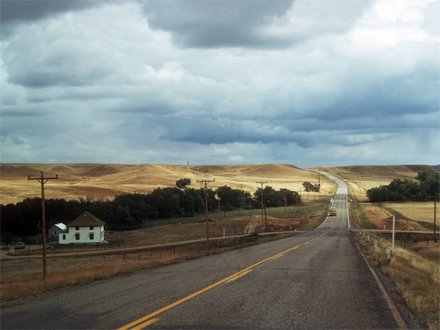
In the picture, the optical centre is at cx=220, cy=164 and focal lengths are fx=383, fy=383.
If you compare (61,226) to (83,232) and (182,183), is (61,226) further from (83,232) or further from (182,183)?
(182,183)

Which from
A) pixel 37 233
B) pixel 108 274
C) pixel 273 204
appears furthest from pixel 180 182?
pixel 108 274

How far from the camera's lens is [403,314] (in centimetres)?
985

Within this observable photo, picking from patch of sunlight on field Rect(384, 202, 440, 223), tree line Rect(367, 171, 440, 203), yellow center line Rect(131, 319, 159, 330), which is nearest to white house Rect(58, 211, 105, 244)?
patch of sunlight on field Rect(384, 202, 440, 223)

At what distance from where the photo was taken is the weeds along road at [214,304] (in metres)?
8.72

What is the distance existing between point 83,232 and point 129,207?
2655 centimetres

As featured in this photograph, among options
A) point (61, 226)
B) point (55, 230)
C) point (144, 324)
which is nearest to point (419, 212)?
point (61, 226)

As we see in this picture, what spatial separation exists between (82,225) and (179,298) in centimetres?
8383

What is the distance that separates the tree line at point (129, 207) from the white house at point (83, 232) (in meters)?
12.3

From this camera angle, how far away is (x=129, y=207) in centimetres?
11475

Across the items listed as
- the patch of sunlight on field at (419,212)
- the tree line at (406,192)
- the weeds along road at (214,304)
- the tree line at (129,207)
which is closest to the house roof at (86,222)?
the tree line at (129,207)

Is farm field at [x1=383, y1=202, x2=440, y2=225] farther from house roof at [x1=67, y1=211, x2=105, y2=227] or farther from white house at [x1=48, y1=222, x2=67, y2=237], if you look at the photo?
white house at [x1=48, y1=222, x2=67, y2=237]

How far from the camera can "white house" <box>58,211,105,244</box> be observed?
3479 inches

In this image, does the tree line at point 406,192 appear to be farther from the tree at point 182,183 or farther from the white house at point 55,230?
the white house at point 55,230

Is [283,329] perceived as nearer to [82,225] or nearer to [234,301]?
[234,301]
